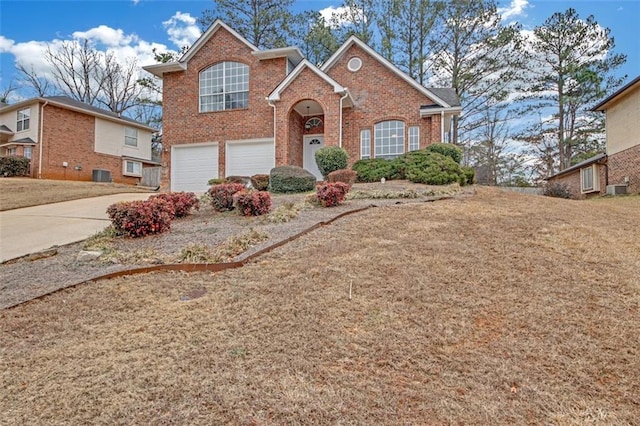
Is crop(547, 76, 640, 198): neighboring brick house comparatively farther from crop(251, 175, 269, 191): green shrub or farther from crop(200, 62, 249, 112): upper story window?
crop(200, 62, 249, 112): upper story window

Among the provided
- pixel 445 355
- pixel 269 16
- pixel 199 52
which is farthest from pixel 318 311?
pixel 269 16

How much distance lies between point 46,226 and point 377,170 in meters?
9.85

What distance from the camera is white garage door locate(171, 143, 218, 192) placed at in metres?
17.5

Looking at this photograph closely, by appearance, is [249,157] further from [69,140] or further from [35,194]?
[69,140]

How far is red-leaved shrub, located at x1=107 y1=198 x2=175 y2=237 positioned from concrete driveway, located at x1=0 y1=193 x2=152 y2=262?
0.83 metres

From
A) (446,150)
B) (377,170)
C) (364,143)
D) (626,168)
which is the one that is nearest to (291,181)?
(377,170)

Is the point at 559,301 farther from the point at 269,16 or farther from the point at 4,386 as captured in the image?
the point at 269,16

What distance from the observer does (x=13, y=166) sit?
21.1 m

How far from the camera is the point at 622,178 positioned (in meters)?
16.8

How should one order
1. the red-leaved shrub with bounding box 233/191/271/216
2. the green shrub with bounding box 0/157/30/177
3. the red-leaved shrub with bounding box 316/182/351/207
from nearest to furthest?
1. the red-leaved shrub with bounding box 233/191/271/216
2. the red-leaved shrub with bounding box 316/182/351/207
3. the green shrub with bounding box 0/157/30/177

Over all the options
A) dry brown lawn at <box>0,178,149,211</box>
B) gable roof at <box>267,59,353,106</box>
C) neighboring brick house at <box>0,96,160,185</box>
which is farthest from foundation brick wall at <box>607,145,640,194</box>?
neighboring brick house at <box>0,96,160,185</box>

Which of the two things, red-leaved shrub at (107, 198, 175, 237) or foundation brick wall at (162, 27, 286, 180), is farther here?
foundation brick wall at (162, 27, 286, 180)

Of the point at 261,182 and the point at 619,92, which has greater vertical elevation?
the point at 619,92

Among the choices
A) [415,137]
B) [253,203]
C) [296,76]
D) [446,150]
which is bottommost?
[253,203]
